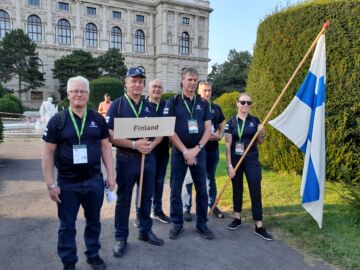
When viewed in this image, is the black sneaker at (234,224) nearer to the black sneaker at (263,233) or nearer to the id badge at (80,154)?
the black sneaker at (263,233)

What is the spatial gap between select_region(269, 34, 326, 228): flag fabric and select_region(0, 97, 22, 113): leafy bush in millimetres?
29583

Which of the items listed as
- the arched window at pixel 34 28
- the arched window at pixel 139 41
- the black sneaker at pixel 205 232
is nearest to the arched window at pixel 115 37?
the arched window at pixel 139 41

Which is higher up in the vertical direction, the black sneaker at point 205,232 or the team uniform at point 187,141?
the team uniform at point 187,141

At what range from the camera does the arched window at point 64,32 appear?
1989 inches

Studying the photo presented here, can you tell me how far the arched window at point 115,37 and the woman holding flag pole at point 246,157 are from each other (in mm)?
54036

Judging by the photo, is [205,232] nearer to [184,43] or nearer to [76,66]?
[76,66]

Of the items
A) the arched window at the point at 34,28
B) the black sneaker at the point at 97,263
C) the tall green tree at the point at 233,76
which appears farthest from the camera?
the tall green tree at the point at 233,76

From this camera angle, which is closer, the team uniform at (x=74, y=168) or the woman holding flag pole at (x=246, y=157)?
the team uniform at (x=74, y=168)

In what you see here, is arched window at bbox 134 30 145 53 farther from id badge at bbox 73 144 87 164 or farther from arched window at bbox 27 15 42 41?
id badge at bbox 73 144 87 164

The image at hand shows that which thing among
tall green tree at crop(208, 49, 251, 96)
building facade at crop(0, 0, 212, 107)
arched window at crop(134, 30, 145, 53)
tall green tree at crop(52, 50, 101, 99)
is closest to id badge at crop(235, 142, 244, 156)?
tall green tree at crop(52, 50, 101, 99)

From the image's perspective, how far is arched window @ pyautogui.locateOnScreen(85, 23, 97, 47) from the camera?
5284cm

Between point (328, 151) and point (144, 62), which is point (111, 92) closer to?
point (328, 151)

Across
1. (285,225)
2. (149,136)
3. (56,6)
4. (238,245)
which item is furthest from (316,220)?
(56,6)

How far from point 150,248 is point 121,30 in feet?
185
